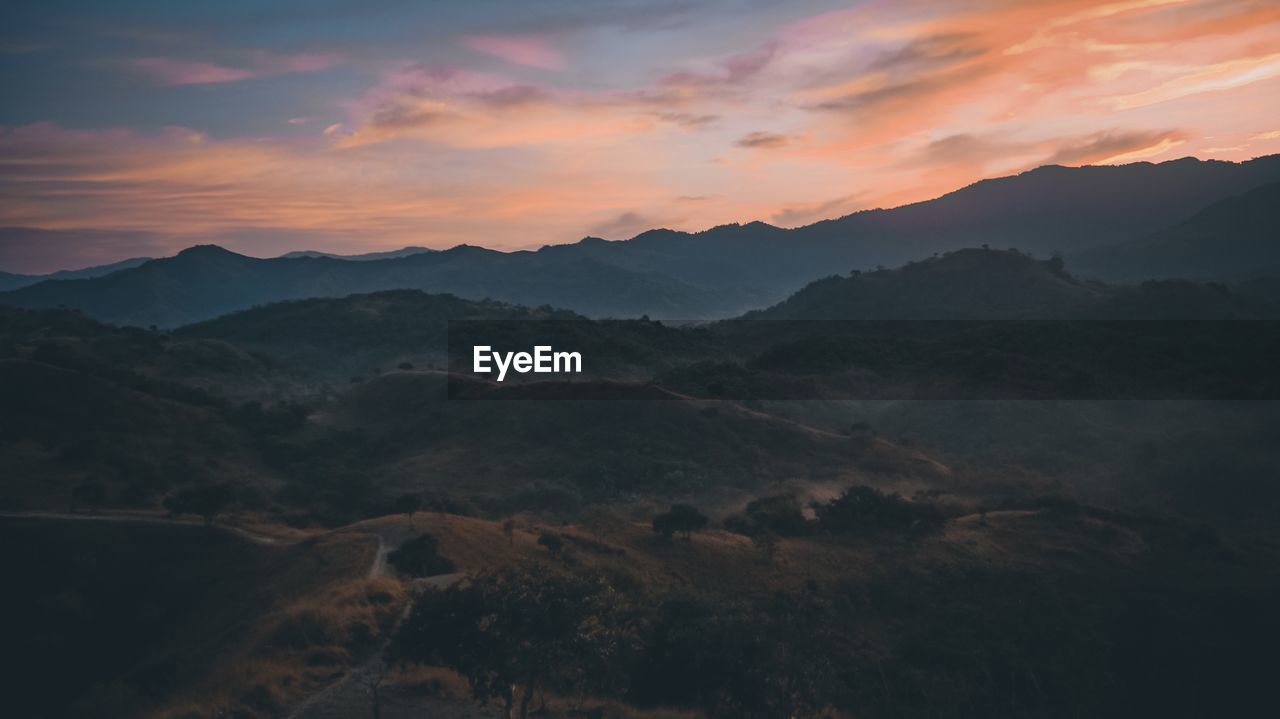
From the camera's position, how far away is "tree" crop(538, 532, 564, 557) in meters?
35.8

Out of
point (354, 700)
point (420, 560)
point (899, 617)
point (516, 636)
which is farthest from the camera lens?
point (899, 617)

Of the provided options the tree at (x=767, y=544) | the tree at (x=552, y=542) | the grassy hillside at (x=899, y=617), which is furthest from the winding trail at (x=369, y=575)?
the tree at (x=767, y=544)

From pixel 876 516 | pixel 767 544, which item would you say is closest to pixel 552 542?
pixel 767 544

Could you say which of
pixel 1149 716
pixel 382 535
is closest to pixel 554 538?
pixel 382 535

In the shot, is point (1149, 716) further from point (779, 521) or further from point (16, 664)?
point (16, 664)

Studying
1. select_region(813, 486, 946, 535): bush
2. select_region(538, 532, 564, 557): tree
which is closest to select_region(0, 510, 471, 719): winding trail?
select_region(538, 532, 564, 557): tree

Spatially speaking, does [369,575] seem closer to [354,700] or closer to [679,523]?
[354,700]

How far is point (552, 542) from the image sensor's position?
36438mm

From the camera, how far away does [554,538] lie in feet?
121
